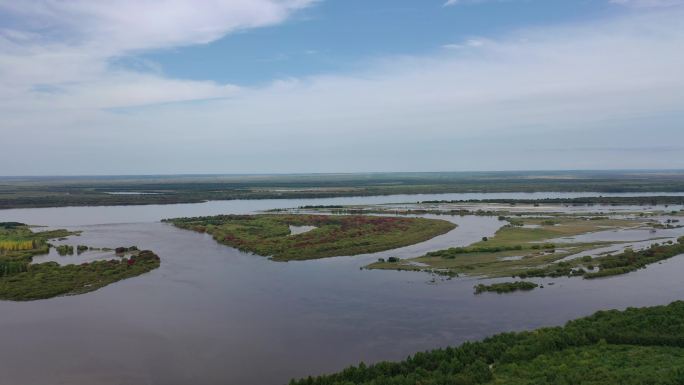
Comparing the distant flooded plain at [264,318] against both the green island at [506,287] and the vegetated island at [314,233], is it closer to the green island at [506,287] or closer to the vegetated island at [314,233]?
the green island at [506,287]

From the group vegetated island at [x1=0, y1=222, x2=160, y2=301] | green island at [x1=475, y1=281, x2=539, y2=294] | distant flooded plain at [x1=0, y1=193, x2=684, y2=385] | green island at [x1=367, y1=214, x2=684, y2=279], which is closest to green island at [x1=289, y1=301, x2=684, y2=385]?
distant flooded plain at [x1=0, y1=193, x2=684, y2=385]

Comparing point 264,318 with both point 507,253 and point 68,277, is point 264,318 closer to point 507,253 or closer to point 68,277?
point 68,277

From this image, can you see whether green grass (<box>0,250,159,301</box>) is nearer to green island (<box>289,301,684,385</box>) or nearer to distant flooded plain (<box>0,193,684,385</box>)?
distant flooded plain (<box>0,193,684,385</box>)

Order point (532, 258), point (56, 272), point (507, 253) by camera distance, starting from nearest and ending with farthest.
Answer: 1. point (56, 272)
2. point (532, 258)
3. point (507, 253)

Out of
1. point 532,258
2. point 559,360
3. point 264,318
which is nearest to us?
point 559,360

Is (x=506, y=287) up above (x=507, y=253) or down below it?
below

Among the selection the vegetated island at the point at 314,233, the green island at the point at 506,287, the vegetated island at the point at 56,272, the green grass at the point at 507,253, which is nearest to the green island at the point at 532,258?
the green grass at the point at 507,253

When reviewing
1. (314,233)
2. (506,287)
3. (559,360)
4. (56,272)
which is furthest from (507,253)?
(56,272)
